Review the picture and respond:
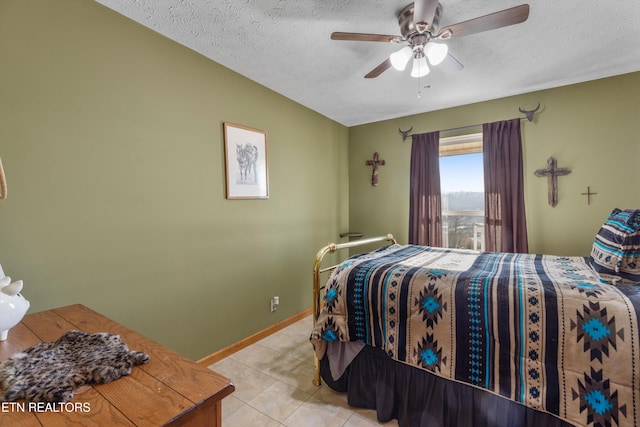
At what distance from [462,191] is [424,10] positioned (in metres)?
2.37

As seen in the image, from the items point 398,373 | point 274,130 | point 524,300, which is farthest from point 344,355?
point 274,130

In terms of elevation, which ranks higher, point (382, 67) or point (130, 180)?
point (382, 67)

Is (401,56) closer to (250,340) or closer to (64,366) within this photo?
(64,366)

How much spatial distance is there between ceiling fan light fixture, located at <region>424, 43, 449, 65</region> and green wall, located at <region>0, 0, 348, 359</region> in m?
1.59

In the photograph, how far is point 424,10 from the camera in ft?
4.69

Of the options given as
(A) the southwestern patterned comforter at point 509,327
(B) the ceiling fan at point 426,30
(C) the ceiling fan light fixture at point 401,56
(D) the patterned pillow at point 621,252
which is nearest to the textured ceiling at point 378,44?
(B) the ceiling fan at point 426,30

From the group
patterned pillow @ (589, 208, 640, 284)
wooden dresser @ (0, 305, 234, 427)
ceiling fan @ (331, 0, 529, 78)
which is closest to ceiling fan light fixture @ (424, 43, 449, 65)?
ceiling fan @ (331, 0, 529, 78)

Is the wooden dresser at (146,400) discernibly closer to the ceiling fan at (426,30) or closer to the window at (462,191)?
the ceiling fan at (426,30)

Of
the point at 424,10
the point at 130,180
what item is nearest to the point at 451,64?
the point at 424,10

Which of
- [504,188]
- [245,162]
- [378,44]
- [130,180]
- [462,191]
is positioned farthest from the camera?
[462,191]

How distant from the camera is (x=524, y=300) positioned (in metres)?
1.38

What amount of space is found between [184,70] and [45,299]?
66.7 inches

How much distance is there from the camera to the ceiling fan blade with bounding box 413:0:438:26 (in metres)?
1.38

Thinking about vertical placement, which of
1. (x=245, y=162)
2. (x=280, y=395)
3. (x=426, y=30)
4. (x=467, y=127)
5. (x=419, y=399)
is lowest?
(x=280, y=395)
